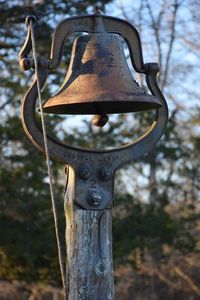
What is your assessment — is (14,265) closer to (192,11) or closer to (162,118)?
(162,118)

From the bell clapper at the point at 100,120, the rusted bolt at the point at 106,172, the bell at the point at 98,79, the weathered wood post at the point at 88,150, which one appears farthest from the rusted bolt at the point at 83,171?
the bell clapper at the point at 100,120

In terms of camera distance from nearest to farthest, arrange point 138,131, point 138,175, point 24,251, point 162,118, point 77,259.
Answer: point 77,259, point 162,118, point 24,251, point 138,131, point 138,175

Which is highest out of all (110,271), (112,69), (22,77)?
(22,77)

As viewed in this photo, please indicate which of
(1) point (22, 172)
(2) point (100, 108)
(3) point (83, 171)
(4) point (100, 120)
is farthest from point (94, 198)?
(1) point (22, 172)

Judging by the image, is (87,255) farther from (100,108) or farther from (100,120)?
(100,108)

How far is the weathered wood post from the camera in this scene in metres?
4.55

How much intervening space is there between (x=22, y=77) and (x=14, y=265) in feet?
10.3

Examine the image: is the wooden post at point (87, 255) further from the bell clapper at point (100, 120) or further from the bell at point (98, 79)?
the bell clapper at point (100, 120)

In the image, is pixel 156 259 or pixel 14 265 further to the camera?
pixel 156 259

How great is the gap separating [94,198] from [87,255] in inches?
13.8

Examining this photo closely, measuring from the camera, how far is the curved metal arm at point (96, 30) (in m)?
4.68

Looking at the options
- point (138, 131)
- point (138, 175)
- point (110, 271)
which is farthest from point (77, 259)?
point (138, 175)

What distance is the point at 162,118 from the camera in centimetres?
491

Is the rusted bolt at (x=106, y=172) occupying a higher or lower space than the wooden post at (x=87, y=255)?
higher
